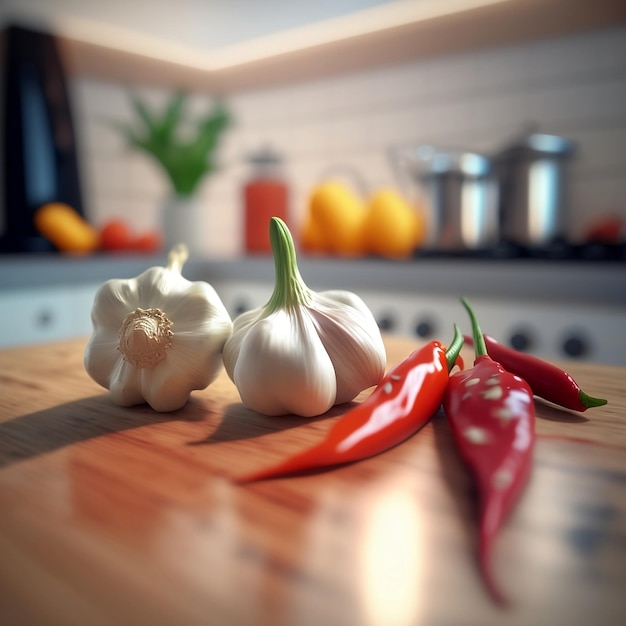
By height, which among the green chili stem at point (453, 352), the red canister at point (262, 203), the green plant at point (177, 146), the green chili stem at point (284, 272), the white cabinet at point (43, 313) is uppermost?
the green plant at point (177, 146)

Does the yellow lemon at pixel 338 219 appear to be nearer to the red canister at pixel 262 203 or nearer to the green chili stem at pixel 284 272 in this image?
the red canister at pixel 262 203

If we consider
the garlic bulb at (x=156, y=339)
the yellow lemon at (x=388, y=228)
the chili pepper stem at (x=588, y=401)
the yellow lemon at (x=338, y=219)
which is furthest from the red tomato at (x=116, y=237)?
the chili pepper stem at (x=588, y=401)

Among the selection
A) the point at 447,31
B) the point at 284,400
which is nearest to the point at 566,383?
the point at 284,400

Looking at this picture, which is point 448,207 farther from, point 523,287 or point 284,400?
point 284,400

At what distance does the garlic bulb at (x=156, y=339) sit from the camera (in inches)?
20.6

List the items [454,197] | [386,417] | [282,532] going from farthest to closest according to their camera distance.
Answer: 1. [454,197]
2. [386,417]
3. [282,532]

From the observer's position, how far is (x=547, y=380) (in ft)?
1.83

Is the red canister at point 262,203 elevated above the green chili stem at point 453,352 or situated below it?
above

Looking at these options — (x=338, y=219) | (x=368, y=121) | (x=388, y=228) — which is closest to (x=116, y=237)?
(x=338, y=219)

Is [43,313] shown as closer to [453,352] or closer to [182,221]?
[182,221]

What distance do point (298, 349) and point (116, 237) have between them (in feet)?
5.09

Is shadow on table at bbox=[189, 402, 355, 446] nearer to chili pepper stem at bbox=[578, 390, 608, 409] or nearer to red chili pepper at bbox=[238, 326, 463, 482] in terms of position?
red chili pepper at bbox=[238, 326, 463, 482]

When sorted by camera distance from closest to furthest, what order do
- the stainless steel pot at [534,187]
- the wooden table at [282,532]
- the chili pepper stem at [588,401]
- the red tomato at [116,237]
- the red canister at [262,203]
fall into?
the wooden table at [282,532], the chili pepper stem at [588,401], the stainless steel pot at [534,187], the red tomato at [116,237], the red canister at [262,203]

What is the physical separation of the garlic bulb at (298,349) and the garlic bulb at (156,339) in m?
0.02
